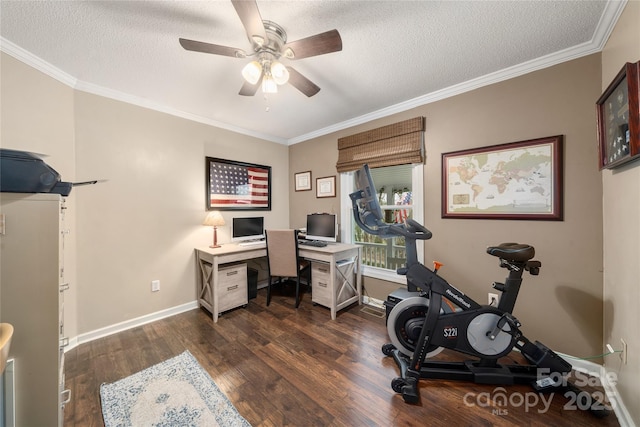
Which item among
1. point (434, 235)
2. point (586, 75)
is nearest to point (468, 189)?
point (434, 235)

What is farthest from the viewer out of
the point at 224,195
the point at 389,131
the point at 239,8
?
the point at 224,195

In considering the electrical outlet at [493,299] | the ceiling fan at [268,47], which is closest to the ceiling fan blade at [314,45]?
the ceiling fan at [268,47]

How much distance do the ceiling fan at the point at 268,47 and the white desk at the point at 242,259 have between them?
1784 mm

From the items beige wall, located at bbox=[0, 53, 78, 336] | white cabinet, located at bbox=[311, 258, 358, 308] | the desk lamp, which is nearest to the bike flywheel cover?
white cabinet, located at bbox=[311, 258, 358, 308]

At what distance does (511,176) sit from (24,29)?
12.2ft

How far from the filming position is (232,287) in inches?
105

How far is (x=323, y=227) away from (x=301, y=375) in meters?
1.83

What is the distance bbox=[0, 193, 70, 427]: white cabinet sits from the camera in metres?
0.95

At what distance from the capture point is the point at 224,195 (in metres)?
3.12

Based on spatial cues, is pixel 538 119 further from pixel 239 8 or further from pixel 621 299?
pixel 239 8

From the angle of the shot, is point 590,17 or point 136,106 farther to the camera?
point 136,106

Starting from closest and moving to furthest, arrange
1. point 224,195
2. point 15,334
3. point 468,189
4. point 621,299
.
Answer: point 15,334, point 621,299, point 468,189, point 224,195

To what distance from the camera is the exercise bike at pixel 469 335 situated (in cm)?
150

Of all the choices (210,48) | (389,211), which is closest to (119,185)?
(210,48)
